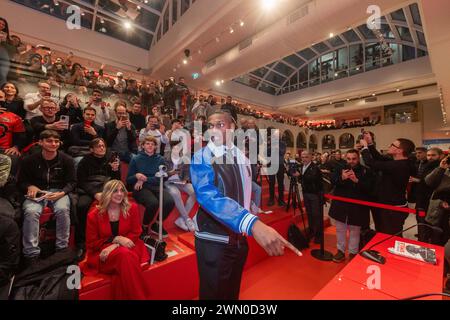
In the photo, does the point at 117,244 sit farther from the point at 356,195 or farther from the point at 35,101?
the point at 356,195

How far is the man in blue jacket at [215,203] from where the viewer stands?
1.09 meters

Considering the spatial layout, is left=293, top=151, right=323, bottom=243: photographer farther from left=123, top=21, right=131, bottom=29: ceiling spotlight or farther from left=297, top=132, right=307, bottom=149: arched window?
left=297, top=132, right=307, bottom=149: arched window

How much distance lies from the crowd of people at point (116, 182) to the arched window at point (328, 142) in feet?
35.3

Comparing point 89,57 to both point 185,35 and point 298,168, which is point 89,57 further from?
point 298,168

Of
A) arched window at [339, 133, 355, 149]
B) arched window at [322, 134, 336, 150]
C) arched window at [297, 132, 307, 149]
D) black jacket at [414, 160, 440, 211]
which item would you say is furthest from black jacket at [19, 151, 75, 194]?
arched window at [322, 134, 336, 150]

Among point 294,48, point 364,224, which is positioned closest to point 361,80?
point 294,48

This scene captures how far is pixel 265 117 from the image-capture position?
34.5 feet

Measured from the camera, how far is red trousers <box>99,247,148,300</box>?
162cm

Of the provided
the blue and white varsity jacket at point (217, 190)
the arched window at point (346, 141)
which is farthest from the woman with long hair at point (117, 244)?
the arched window at point (346, 141)

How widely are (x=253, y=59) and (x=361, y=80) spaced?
675 centimetres

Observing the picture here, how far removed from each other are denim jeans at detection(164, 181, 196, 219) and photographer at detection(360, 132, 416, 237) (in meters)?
2.42

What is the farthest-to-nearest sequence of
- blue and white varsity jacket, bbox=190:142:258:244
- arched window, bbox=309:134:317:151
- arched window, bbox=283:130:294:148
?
arched window, bbox=309:134:317:151 → arched window, bbox=283:130:294:148 → blue and white varsity jacket, bbox=190:142:258:244
